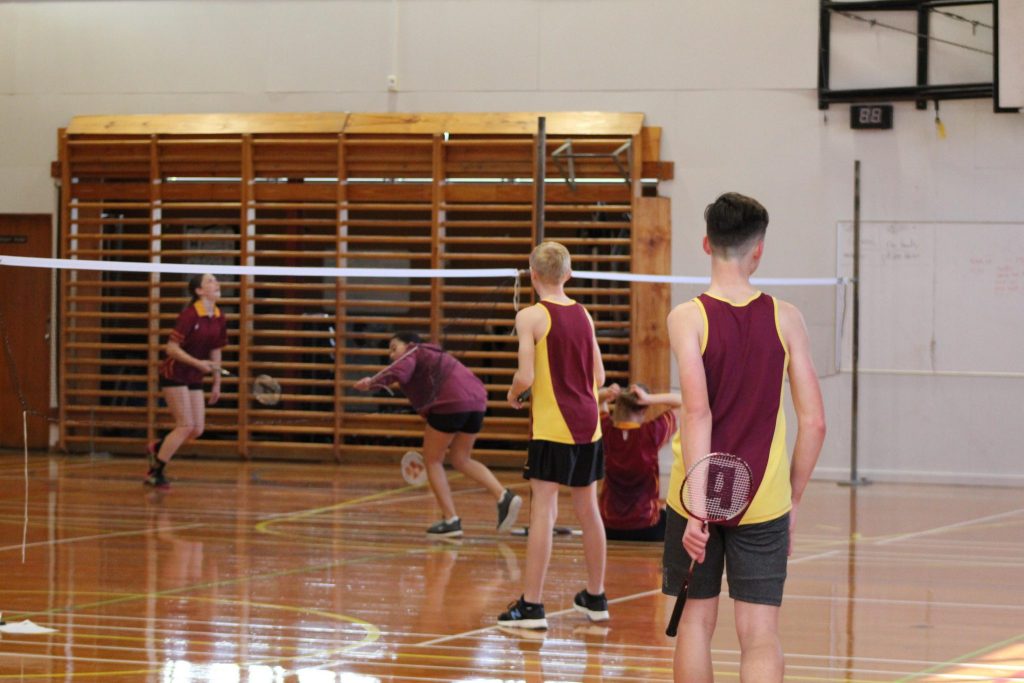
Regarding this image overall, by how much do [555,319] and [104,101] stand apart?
9.28 meters

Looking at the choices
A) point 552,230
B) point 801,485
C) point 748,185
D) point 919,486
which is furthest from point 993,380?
point 801,485

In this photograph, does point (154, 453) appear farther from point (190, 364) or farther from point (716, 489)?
point (716, 489)

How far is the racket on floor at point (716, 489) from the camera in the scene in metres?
3.25

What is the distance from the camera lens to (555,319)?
18.8 ft

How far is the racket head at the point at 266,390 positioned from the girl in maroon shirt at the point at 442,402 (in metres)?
3.33

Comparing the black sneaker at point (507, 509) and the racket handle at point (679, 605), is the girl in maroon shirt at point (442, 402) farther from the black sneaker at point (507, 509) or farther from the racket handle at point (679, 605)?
the racket handle at point (679, 605)

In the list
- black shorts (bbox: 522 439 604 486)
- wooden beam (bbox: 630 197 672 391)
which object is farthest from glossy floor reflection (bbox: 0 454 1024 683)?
wooden beam (bbox: 630 197 672 391)

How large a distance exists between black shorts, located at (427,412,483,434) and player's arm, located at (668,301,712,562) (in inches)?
184

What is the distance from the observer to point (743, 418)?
3400 mm

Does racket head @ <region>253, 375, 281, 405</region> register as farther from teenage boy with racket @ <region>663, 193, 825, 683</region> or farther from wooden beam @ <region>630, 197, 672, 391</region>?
teenage boy with racket @ <region>663, 193, 825, 683</region>

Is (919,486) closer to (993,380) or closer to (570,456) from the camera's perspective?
(993,380)

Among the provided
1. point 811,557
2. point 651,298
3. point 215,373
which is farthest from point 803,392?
point 651,298

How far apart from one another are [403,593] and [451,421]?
1.74m

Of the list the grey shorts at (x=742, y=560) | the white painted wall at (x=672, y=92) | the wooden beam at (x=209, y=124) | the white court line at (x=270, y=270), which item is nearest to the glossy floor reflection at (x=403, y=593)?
the grey shorts at (x=742, y=560)
